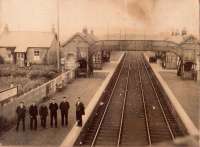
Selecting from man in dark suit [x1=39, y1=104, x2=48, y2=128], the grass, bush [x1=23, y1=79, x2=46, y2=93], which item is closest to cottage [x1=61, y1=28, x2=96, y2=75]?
bush [x1=23, y1=79, x2=46, y2=93]

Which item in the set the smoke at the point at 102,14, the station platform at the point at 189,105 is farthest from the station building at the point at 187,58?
the smoke at the point at 102,14

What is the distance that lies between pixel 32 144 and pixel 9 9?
11.1 feet

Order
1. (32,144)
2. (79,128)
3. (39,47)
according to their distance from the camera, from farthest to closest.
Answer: (39,47) < (79,128) < (32,144)

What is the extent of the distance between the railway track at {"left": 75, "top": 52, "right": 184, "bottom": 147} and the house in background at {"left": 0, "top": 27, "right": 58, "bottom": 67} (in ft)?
7.56

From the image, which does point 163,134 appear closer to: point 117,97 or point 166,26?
point 166,26

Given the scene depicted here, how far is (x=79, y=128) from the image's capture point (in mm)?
10797

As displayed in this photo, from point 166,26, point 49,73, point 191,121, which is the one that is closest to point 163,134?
point 191,121

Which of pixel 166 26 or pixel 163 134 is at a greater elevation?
pixel 166 26

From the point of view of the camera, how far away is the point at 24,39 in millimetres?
12641

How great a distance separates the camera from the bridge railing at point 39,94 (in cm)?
1070

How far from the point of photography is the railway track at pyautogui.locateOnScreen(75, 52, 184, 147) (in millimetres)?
10742

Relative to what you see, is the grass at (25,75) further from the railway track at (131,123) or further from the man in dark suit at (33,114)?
the railway track at (131,123)

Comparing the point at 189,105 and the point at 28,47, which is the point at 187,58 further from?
the point at 28,47

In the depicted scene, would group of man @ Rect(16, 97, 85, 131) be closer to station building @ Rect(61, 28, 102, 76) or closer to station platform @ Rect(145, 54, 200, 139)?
station platform @ Rect(145, 54, 200, 139)
